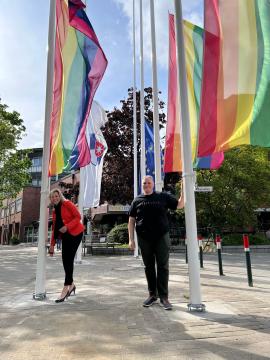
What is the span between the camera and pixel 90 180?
15141 mm

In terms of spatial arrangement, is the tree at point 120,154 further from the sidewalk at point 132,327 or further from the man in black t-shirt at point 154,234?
the man in black t-shirt at point 154,234

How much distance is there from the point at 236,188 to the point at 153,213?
58.3ft

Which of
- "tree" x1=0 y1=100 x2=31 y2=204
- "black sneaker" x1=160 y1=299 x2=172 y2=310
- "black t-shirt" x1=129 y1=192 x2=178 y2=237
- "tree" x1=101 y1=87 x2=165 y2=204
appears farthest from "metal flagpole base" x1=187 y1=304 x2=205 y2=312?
"tree" x1=0 y1=100 x2=31 y2=204

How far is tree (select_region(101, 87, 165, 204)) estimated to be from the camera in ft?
84.1

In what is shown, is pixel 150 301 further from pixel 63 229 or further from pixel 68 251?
pixel 63 229

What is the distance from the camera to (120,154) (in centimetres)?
2683

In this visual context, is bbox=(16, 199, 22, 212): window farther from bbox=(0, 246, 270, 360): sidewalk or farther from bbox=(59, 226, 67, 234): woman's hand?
bbox=(59, 226, 67, 234): woman's hand

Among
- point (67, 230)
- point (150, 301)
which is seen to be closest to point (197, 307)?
point (150, 301)

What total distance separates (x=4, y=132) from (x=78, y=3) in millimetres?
20484

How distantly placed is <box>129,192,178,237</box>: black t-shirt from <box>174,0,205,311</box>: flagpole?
323 mm

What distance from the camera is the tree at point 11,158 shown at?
2736cm

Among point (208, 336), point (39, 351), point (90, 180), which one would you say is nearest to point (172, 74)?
point (208, 336)

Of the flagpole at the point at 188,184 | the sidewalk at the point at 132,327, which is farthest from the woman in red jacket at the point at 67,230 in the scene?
the flagpole at the point at 188,184

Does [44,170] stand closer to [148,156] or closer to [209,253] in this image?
[148,156]
